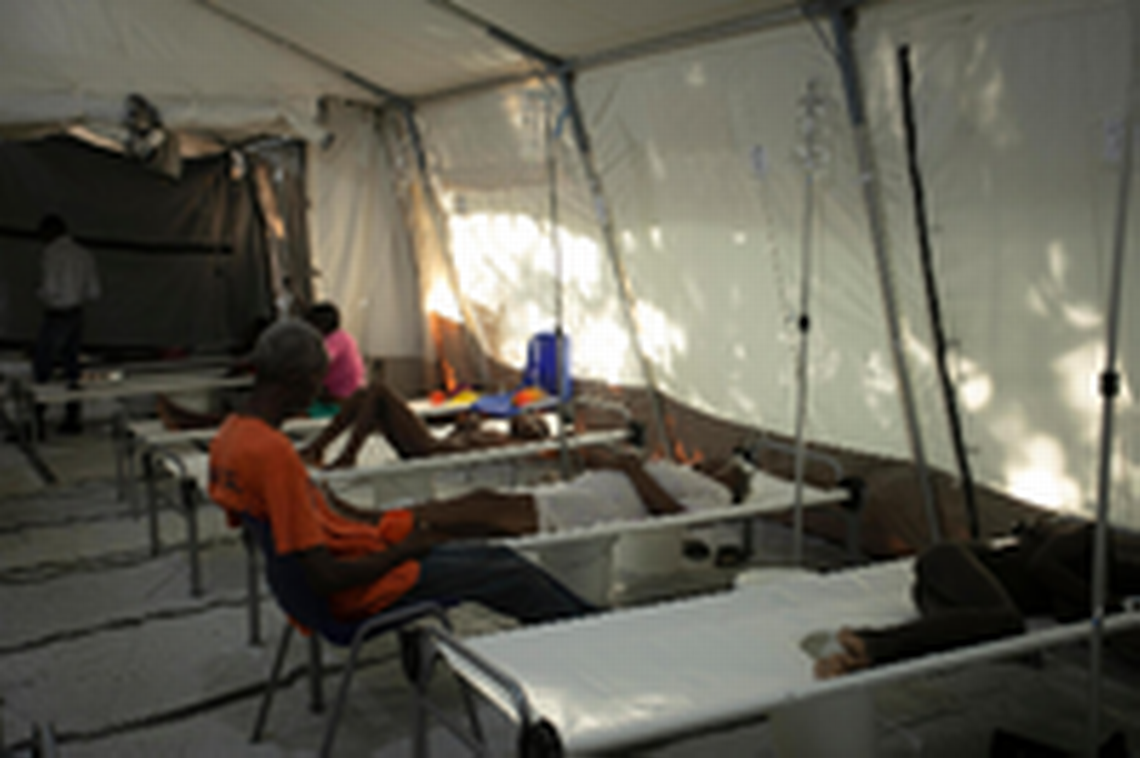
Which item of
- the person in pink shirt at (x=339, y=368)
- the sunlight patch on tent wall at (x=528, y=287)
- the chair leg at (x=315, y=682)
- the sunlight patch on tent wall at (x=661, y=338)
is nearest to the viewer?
the chair leg at (x=315, y=682)

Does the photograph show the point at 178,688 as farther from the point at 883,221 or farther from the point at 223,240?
the point at 223,240

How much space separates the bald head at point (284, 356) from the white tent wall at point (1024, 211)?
251cm

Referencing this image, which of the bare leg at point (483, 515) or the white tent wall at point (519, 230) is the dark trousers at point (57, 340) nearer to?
the white tent wall at point (519, 230)

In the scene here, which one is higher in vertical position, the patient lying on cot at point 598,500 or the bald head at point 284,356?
the bald head at point 284,356

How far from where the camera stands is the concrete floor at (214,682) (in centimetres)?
299

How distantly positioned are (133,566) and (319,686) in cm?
193

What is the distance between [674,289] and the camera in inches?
214

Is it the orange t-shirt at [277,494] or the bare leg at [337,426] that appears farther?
the bare leg at [337,426]

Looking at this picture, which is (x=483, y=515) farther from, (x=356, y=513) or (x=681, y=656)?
(x=681, y=656)

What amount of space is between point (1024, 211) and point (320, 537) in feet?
8.77

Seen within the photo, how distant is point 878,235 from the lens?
410 cm

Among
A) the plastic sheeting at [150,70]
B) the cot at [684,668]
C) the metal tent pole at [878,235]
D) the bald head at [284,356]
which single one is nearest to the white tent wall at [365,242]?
the plastic sheeting at [150,70]

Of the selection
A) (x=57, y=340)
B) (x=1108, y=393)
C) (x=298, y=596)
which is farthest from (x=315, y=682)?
(x=57, y=340)

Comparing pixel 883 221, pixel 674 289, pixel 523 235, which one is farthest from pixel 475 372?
pixel 883 221
